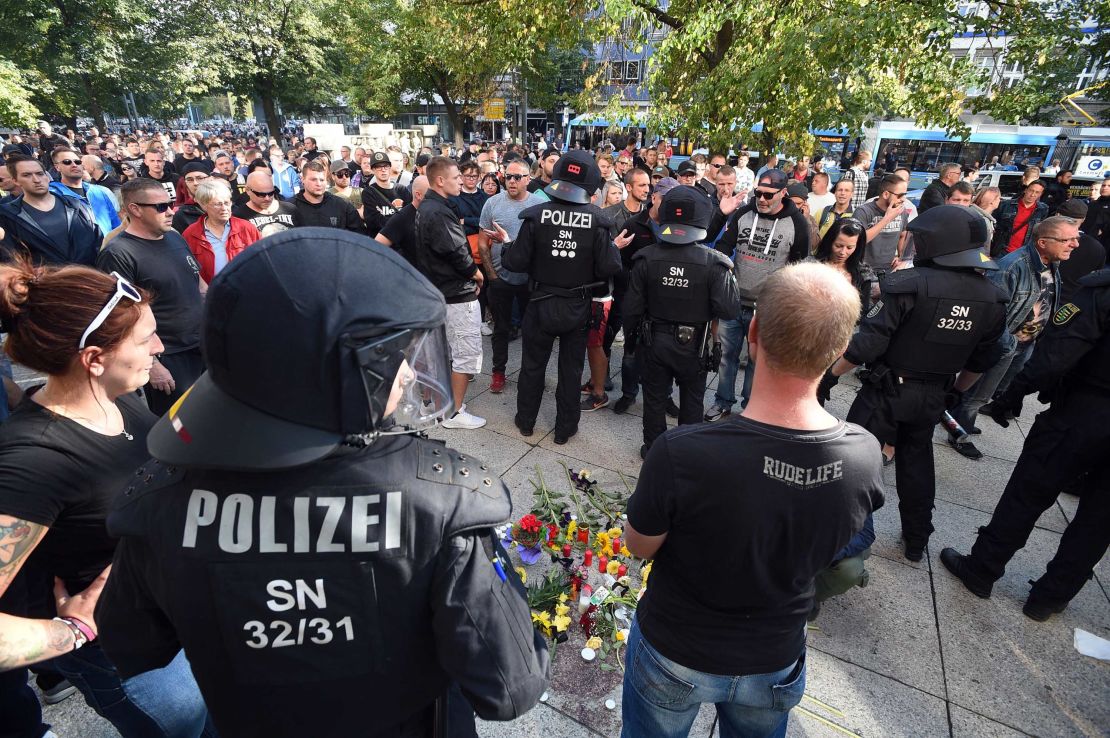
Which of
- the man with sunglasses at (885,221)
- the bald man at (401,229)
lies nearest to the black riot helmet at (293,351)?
the bald man at (401,229)

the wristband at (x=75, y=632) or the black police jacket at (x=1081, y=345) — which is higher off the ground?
the black police jacket at (x=1081, y=345)

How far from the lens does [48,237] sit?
4891 mm

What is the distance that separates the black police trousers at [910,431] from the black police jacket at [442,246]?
3.10m

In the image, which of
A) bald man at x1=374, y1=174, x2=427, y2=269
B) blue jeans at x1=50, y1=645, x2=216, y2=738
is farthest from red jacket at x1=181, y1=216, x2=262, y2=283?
blue jeans at x1=50, y1=645, x2=216, y2=738

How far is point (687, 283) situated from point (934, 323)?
1532 mm

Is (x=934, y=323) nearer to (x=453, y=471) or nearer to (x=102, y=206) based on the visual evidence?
(x=453, y=471)

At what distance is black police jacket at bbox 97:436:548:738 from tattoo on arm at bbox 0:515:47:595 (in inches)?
17.9

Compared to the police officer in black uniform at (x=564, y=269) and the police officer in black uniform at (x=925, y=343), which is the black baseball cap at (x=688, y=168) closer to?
the police officer in black uniform at (x=564, y=269)

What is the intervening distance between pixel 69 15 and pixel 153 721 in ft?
91.0

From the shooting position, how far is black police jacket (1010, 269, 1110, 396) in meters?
2.68

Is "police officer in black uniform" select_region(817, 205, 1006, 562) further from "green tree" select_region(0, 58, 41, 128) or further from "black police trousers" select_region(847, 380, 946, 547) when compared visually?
"green tree" select_region(0, 58, 41, 128)

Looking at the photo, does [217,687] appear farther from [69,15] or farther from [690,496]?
[69,15]

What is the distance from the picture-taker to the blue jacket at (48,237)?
479cm

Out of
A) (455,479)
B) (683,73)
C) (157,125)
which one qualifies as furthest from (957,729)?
(157,125)
